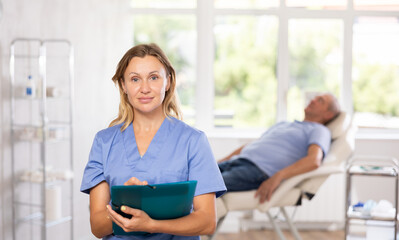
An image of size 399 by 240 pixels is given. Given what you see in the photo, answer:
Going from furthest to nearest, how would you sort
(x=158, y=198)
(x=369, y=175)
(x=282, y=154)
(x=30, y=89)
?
(x=282, y=154)
(x=369, y=175)
(x=30, y=89)
(x=158, y=198)

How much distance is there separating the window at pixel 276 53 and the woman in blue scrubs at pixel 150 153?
3.21m

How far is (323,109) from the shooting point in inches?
143

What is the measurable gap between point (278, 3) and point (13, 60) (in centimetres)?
255

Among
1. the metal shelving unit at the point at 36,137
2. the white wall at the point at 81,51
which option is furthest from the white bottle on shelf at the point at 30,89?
the white wall at the point at 81,51

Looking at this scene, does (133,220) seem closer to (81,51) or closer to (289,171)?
(289,171)

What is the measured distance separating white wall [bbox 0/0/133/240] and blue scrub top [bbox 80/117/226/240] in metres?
1.71

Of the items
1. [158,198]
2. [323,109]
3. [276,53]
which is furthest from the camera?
[276,53]

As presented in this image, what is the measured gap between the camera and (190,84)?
189 inches

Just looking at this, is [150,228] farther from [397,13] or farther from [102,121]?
[397,13]

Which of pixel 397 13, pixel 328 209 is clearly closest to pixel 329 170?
pixel 328 209

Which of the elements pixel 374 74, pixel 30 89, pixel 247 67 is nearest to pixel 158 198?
pixel 30 89

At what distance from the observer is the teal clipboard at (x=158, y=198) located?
124 centimetres

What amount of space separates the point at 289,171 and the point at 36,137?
4.97 feet

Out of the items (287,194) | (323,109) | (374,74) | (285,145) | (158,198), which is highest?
(374,74)
